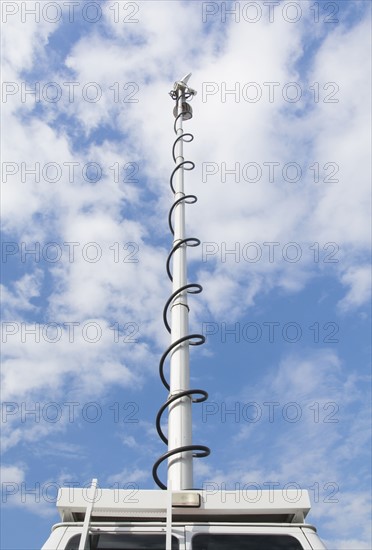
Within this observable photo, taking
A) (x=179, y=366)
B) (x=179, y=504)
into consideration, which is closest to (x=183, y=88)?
(x=179, y=366)

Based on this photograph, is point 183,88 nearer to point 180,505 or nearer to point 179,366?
point 179,366

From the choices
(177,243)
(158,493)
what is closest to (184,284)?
(177,243)

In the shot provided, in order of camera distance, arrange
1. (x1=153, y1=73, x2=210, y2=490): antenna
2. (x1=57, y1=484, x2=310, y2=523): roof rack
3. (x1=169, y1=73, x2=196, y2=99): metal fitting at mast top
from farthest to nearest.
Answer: (x1=169, y1=73, x2=196, y2=99): metal fitting at mast top → (x1=153, y1=73, x2=210, y2=490): antenna → (x1=57, y1=484, x2=310, y2=523): roof rack

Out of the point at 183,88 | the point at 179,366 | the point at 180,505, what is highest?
the point at 183,88

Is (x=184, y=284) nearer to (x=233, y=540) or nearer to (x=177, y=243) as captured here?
(x=177, y=243)

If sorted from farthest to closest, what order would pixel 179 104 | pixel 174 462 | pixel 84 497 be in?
pixel 179 104 < pixel 174 462 < pixel 84 497

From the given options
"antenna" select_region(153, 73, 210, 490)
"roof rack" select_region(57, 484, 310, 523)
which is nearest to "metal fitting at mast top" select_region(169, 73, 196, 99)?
"antenna" select_region(153, 73, 210, 490)

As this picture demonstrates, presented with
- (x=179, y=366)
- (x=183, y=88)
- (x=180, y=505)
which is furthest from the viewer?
(x=183, y=88)

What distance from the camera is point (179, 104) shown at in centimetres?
1300

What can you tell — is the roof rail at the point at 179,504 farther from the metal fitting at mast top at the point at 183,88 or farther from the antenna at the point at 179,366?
the metal fitting at mast top at the point at 183,88

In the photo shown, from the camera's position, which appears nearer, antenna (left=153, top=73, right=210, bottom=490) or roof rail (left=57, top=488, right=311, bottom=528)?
roof rail (left=57, top=488, right=311, bottom=528)

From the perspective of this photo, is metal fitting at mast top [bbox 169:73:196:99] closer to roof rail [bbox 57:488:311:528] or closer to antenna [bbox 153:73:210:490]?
antenna [bbox 153:73:210:490]

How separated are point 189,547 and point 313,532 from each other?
1.02m

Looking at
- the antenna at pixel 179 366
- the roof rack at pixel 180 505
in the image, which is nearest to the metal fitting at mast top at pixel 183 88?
the antenna at pixel 179 366
